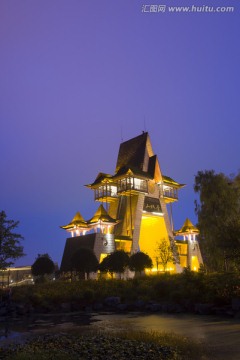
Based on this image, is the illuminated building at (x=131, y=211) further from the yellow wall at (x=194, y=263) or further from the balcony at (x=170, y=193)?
the yellow wall at (x=194, y=263)

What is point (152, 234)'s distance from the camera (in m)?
59.6

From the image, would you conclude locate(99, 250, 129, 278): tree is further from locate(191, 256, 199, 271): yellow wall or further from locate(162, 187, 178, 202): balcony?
locate(162, 187, 178, 202): balcony

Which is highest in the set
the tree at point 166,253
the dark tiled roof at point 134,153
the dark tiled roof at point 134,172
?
the dark tiled roof at point 134,153

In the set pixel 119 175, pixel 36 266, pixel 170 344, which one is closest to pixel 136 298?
pixel 36 266

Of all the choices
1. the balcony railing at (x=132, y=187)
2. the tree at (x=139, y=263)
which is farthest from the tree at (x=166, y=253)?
the balcony railing at (x=132, y=187)

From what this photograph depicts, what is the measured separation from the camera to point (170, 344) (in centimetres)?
1174

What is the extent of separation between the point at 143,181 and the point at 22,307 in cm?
3314

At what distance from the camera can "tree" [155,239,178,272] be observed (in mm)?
49250

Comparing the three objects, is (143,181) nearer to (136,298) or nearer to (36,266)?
(36,266)

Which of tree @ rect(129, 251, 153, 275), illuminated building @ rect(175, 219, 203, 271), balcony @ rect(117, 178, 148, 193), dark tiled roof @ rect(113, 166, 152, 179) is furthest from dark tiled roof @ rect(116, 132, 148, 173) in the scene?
tree @ rect(129, 251, 153, 275)

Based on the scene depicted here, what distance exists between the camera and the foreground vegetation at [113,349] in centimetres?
972

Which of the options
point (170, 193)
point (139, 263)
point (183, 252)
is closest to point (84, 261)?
point (139, 263)

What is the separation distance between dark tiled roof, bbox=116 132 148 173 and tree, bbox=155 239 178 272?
514 inches

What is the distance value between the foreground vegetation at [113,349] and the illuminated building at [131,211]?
35.2 m
